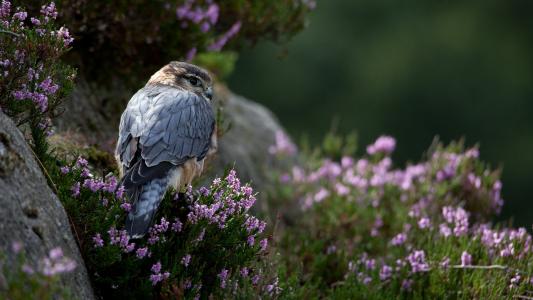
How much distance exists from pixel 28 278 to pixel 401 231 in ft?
15.4

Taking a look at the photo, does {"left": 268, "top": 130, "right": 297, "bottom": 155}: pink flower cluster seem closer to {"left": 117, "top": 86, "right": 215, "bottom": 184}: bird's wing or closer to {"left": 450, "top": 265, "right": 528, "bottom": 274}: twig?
{"left": 117, "top": 86, "right": 215, "bottom": 184}: bird's wing

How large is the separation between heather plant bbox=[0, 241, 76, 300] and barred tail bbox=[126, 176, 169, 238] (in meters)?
0.83

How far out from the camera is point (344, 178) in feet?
27.8

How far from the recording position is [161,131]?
495 cm

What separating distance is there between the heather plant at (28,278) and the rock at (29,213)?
0.10 meters

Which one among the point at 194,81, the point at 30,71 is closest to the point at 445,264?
the point at 194,81

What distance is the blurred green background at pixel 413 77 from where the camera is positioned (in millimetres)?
26766

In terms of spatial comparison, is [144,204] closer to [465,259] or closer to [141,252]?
[141,252]

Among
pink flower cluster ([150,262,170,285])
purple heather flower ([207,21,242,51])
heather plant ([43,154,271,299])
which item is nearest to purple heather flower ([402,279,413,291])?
heather plant ([43,154,271,299])

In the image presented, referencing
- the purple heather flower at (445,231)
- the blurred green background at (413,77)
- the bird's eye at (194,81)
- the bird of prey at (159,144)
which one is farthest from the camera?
the blurred green background at (413,77)

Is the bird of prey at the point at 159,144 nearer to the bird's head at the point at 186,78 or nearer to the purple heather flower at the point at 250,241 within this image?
the bird's head at the point at 186,78

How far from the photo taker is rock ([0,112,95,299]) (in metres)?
3.43

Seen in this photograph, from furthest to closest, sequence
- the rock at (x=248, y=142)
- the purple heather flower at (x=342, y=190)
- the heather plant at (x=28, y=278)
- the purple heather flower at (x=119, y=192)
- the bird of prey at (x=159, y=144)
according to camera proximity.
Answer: the rock at (x=248, y=142)
the purple heather flower at (x=342, y=190)
the bird of prey at (x=159, y=144)
the purple heather flower at (x=119, y=192)
the heather plant at (x=28, y=278)

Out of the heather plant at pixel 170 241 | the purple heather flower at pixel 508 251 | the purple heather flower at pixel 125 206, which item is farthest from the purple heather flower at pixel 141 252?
the purple heather flower at pixel 508 251
